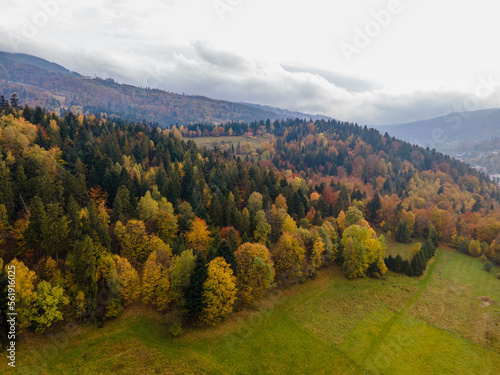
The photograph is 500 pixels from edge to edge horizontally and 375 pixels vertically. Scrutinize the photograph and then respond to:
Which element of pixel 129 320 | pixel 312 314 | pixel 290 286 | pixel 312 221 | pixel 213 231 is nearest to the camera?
pixel 129 320

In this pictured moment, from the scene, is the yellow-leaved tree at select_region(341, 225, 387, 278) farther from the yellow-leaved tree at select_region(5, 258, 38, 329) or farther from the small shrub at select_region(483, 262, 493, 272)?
the yellow-leaved tree at select_region(5, 258, 38, 329)

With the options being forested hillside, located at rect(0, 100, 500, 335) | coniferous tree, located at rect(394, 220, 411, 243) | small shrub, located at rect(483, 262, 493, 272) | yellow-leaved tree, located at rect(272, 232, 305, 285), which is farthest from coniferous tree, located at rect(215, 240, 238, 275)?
small shrub, located at rect(483, 262, 493, 272)

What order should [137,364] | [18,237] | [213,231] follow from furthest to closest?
[213,231] → [18,237] → [137,364]

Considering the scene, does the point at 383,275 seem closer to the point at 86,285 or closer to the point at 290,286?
the point at 290,286

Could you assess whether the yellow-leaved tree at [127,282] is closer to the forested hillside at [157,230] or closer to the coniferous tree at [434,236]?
the forested hillside at [157,230]

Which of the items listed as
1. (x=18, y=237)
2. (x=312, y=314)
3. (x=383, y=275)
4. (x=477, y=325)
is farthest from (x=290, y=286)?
(x=18, y=237)

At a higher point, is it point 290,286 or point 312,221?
point 312,221
